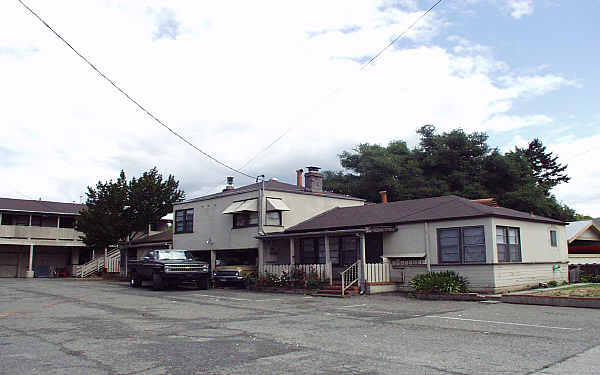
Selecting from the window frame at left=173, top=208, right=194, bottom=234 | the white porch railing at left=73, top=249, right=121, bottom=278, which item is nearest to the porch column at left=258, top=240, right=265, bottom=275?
the window frame at left=173, top=208, right=194, bottom=234

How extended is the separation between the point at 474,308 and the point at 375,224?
720 cm

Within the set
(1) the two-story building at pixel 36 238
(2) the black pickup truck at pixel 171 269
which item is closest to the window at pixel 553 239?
(2) the black pickup truck at pixel 171 269

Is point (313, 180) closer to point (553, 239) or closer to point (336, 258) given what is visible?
point (336, 258)

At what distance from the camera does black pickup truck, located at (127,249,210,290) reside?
2097 cm

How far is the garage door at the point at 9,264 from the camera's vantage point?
127ft

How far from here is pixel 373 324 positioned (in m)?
10.4

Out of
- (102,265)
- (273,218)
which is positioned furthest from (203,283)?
(102,265)

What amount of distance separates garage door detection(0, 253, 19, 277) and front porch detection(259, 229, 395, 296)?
89.8 ft

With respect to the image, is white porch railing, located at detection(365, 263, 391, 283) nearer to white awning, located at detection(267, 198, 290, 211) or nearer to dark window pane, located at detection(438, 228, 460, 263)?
dark window pane, located at detection(438, 228, 460, 263)

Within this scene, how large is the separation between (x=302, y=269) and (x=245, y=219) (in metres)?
5.58

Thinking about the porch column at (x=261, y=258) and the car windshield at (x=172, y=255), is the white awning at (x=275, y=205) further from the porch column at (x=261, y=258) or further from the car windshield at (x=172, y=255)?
the car windshield at (x=172, y=255)

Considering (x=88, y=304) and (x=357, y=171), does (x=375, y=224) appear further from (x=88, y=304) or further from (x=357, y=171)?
(x=357, y=171)

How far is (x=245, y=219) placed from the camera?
81.1 feet

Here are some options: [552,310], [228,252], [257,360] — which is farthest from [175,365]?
[228,252]
